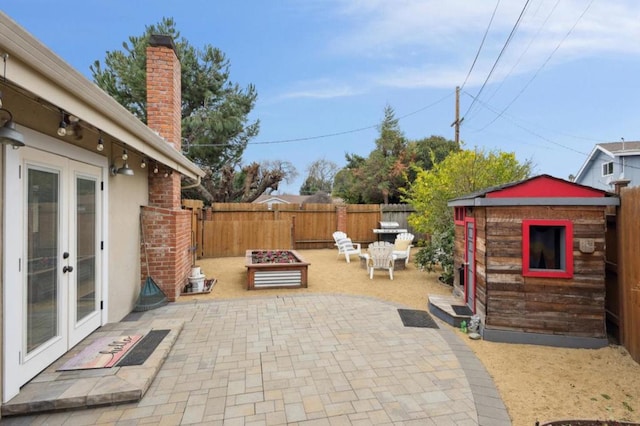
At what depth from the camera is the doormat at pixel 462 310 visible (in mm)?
4578

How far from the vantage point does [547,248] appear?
3.94 m

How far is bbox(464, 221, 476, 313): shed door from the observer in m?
4.64

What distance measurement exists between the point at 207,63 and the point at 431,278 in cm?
1366

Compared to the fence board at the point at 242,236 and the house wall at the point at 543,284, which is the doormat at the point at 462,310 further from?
the fence board at the point at 242,236

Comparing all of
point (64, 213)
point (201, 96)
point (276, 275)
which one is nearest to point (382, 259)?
point (276, 275)

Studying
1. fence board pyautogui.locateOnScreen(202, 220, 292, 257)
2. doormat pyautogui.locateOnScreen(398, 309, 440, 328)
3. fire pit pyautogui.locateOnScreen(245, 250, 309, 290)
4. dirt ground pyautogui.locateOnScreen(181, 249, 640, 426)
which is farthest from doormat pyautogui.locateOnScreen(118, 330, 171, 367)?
fence board pyautogui.locateOnScreen(202, 220, 292, 257)

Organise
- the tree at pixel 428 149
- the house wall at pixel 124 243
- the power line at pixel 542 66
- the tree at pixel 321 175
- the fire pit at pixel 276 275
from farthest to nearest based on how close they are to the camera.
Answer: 1. the tree at pixel 321 175
2. the tree at pixel 428 149
3. the fire pit at pixel 276 275
4. the power line at pixel 542 66
5. the house wall at pixel 124 243

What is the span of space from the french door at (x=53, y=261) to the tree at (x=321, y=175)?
35360 millimetres

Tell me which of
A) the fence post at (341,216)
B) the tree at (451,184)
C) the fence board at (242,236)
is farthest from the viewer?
the fence post at (341,216)

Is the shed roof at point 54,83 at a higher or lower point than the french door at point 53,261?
higher

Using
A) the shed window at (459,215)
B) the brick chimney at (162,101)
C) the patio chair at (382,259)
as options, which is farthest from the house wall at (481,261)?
the brick chimney at (162,101)

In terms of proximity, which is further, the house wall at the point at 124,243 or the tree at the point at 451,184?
the tree at the point at 451,184

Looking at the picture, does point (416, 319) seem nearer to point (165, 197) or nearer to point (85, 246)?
point (85, 246)

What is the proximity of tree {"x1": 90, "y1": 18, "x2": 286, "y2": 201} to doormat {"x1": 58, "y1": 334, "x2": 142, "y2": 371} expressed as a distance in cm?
1213
